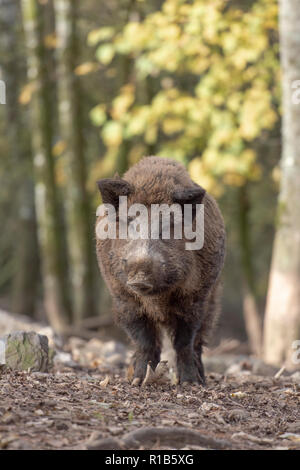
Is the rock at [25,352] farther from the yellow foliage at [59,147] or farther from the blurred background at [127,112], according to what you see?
the yellow foliage at [59,147]

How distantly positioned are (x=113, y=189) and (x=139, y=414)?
2098 millimetres

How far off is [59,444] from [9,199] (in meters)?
17.7

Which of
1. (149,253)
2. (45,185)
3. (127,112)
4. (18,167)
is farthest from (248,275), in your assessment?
(149,253)

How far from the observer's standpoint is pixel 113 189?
21.6ft

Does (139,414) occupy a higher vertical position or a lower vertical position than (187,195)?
lower

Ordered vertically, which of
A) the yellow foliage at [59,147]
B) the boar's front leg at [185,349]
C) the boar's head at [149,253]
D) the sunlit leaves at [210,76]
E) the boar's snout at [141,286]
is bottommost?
the boar's front leg at [185,349]

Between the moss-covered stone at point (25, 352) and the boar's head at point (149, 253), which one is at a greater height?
the boar's head at point (149, 253)

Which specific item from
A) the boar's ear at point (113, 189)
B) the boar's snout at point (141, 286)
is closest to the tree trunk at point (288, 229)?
the boar's ear at point (113, 189)

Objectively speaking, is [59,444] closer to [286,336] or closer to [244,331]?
[286,336]

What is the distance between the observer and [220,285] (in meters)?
8.40

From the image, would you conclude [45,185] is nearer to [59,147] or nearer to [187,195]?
[59,147]

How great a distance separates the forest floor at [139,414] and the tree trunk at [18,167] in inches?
448

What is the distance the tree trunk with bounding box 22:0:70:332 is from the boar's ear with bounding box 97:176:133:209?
27.6ft

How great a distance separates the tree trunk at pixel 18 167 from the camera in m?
18.1
